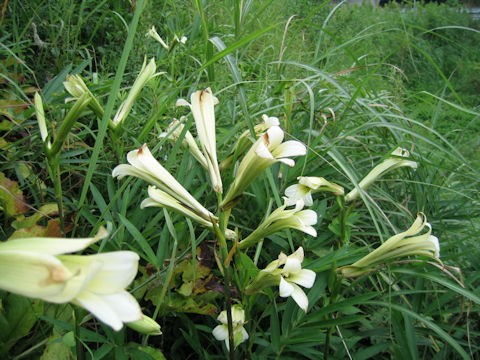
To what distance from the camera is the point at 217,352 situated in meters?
1.08

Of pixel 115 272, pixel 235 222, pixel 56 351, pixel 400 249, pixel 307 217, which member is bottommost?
pixel 235 222

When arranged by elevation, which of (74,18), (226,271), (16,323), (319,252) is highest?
(74,18)

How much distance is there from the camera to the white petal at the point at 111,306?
0.33 metres

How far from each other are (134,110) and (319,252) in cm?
75

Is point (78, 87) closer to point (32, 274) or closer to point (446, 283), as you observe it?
point (32, 274)

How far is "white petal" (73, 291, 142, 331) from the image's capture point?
0.33m

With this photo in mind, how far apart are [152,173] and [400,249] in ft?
1.57

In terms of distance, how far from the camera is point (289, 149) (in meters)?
0.68

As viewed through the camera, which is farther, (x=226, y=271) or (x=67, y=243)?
(x=226, y=271)

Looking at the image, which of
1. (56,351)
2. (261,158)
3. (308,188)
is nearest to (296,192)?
(308,188)

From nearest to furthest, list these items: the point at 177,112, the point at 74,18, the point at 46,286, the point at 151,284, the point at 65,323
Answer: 1. the point at 46,286
2. the point at 65,323
3. the point at 151,284
4. the point at 177,112
5. the point at 74,18

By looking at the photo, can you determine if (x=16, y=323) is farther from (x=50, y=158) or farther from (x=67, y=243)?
(x=67, y=243)

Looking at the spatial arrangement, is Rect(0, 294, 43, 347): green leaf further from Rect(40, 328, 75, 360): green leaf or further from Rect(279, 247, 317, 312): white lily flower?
Rect(279, 247, 317, 312): white lily flower

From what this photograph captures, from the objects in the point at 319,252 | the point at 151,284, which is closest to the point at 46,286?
the point at 151,284
